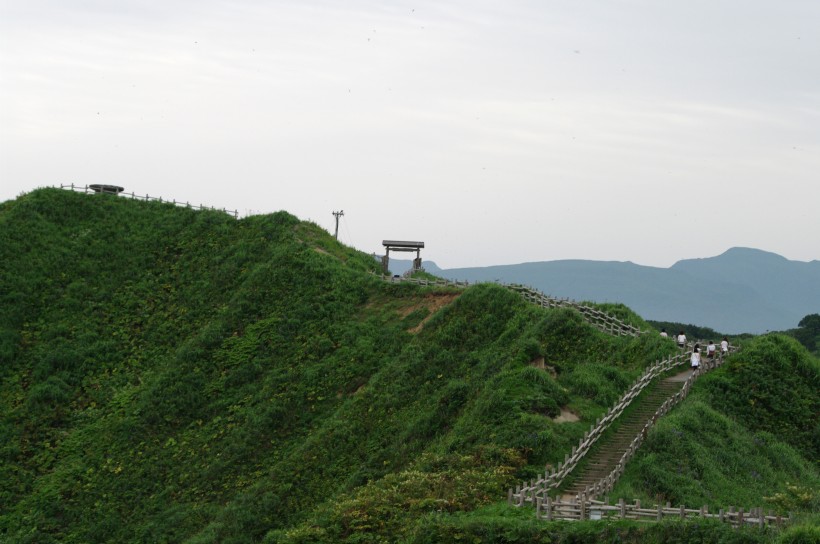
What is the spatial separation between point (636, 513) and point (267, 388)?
29.8m

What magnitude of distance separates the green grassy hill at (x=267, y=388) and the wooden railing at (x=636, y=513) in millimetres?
1321

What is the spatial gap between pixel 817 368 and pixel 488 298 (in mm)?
17391

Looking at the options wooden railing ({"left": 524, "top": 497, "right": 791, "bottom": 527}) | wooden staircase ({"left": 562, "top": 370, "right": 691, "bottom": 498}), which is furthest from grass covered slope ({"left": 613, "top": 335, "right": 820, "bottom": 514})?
wooden railing ({"left": 524, "top": 497, "right": 791, "bottom": 527})

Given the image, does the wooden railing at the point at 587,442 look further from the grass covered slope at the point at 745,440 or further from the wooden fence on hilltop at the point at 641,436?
the grass covered slope at the point at 745,440

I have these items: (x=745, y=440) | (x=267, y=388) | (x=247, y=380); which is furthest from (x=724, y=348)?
(x=247, y=380)

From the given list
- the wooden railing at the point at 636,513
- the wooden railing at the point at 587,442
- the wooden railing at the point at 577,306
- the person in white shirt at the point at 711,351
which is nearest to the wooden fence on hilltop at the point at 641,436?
the person in white shirt at the point at 711,351

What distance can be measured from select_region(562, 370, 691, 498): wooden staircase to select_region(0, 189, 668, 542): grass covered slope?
1326 mm

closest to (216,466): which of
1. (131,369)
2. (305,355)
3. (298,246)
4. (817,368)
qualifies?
(305,355)

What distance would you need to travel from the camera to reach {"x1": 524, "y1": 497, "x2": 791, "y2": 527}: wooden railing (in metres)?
31.3

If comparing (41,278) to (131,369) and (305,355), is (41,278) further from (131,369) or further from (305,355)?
(305,355)

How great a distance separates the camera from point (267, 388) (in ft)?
197

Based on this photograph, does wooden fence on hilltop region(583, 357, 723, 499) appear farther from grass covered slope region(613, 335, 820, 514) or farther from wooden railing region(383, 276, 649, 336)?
wooden railing region(383, 276, 649, 336)

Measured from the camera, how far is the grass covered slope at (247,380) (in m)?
48.4

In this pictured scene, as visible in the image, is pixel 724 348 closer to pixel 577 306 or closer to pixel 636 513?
pixel 577 306
